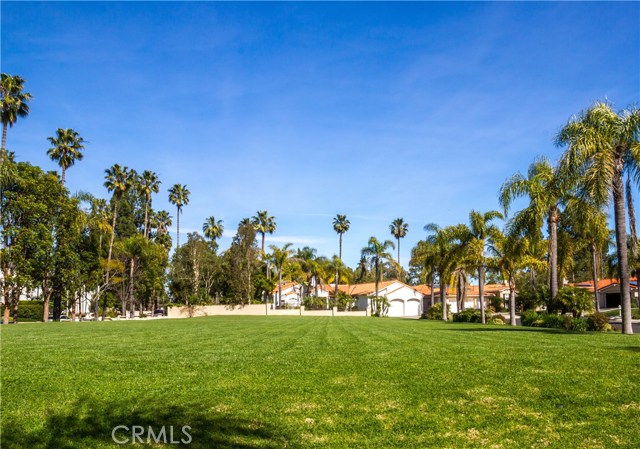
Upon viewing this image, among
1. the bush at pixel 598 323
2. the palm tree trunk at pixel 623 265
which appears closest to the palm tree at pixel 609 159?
the palm tree trunk at pixel 623 265

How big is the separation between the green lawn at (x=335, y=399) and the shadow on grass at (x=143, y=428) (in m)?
0.02

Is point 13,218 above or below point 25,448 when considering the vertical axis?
above

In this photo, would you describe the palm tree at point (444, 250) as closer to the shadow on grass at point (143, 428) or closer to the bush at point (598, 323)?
the bush at point (598, 323)

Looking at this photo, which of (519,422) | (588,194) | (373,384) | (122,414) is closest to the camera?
(519,422)

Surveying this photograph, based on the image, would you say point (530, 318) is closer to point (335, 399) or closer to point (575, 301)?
point (575, 301)

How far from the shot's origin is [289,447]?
591 cm

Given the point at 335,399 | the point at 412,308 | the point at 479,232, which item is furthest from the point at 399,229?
the point at 335,399

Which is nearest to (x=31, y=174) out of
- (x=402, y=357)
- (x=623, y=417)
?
(x=402, y=357)

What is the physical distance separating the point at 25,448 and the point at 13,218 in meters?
40.9

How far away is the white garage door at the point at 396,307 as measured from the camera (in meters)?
69.4

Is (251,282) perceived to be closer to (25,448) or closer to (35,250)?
(35,250)

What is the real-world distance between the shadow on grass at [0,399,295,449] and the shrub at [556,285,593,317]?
27.9 metres

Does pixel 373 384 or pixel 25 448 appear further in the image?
pixel 373 384

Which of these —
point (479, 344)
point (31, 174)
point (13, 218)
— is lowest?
point (479, 344)
